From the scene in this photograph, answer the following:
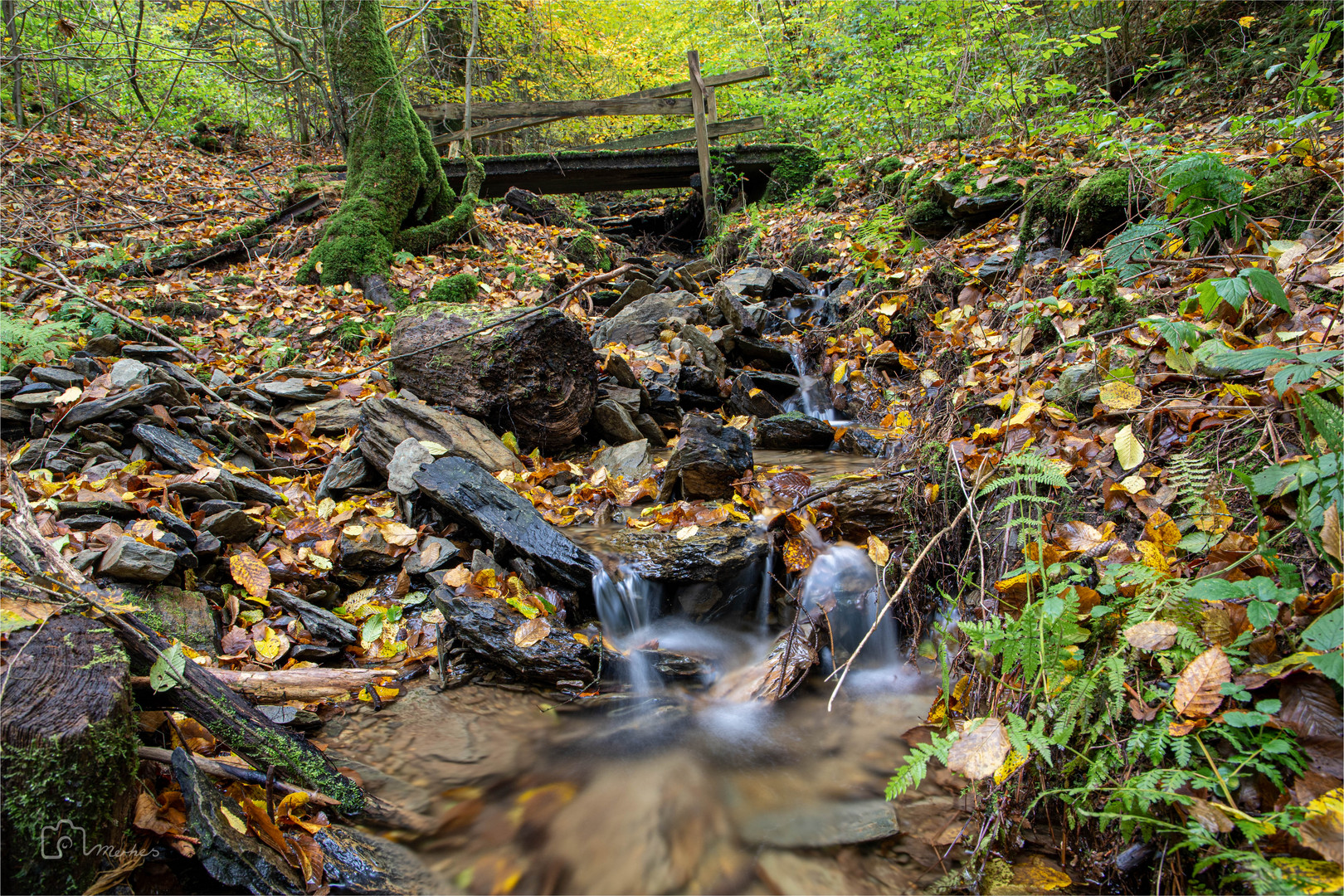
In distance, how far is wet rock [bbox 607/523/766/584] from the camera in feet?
12.4

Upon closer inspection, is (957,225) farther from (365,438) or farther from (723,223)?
(365,438)

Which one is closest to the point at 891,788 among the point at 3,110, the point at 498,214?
the point at 498,214

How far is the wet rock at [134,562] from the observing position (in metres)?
2.69

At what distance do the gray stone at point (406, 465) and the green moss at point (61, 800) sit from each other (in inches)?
100

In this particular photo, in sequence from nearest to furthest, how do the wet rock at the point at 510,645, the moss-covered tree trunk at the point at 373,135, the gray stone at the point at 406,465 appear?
1. the wet rock at the point at 510,645
2. the gray stone at the point at 406,465
3. the moss-covered tree trunk at the point at 373,135

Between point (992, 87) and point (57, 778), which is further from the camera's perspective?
point (992, 87)

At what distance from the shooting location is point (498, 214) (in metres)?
10.6

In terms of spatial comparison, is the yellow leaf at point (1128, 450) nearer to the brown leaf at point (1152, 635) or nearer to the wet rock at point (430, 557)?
the brown leaf at point (1152, 635)

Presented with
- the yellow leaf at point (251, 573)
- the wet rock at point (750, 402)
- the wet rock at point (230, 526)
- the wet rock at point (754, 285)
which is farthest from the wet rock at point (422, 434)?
the wet rock at point (754, 285)

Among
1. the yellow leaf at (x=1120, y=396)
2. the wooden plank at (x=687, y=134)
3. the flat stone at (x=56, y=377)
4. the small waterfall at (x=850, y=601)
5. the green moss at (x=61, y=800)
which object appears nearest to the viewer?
the green moss at (x=61, y=800)

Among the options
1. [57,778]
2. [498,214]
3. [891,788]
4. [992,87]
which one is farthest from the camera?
[498,214]

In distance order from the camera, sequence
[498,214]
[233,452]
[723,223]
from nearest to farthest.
→ [233,452]
[498,214]
[723,223]

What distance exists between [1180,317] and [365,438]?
4.86m

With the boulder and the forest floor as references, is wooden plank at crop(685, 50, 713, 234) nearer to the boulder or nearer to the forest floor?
the forest floor
